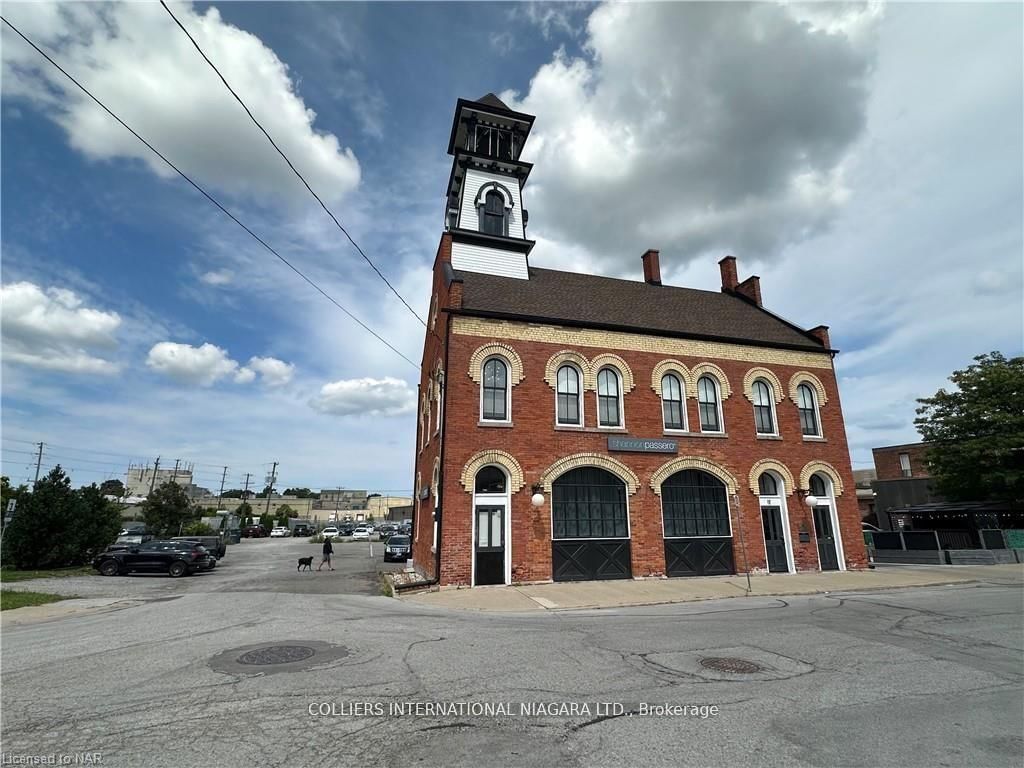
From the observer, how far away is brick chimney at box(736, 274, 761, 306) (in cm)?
2536

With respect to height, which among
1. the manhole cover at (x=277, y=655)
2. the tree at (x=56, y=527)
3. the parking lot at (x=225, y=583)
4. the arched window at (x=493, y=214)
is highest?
the arched window at (x=493, y=214)

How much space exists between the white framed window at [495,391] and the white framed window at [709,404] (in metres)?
7.32

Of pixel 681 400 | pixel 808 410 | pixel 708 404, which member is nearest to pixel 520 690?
pixel 681 400

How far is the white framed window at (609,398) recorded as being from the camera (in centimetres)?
→ 1755

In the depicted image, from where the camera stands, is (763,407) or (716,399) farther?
(763,407)

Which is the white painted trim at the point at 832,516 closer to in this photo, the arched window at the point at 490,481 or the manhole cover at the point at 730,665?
the arched window at the point at 490,481

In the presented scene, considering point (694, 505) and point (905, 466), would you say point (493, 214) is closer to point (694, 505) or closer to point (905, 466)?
point (694, 505)

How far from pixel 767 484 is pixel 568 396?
335 inches

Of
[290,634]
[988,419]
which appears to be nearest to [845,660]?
[290,634]

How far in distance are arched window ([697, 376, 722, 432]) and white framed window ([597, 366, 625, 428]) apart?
10.6ft

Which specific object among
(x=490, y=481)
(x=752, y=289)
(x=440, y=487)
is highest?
(x=752, y=289)

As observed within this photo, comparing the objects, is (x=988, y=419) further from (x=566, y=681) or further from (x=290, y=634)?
(x=290, y=634)

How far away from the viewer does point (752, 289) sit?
25.6 metres

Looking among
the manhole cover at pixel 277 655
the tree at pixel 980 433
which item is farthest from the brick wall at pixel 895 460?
the manhole cover at pixel 277 655
